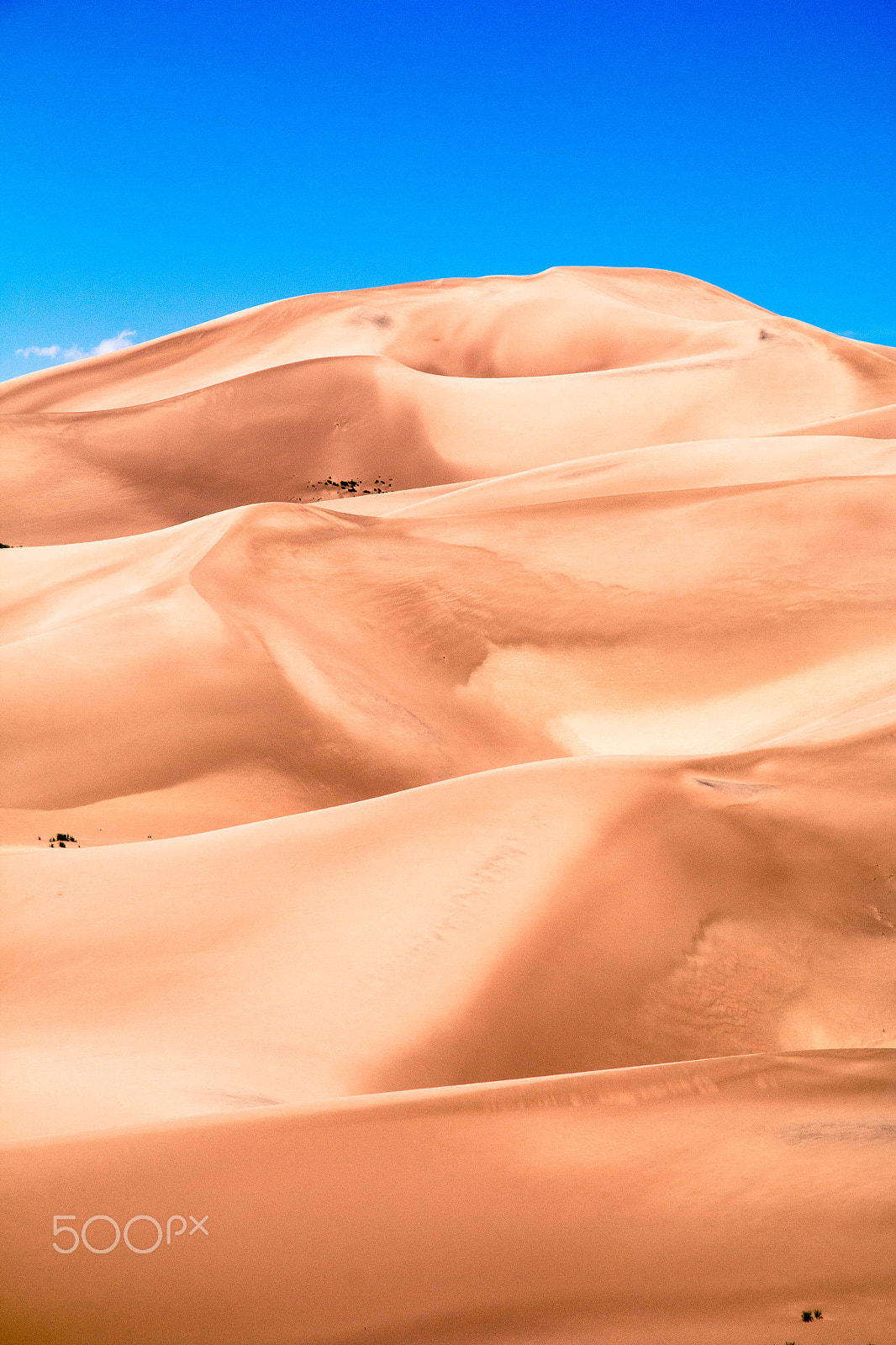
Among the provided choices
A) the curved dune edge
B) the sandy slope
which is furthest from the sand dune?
the sandy slope

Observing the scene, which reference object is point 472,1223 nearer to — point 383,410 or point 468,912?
point 468,912

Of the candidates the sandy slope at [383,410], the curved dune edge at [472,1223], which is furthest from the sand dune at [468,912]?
the sandy slope at [383,410]

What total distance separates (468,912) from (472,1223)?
3135mm

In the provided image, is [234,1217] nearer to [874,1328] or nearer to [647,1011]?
[874,1328]

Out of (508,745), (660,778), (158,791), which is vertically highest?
(508,745)

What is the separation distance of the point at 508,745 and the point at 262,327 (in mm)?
35351

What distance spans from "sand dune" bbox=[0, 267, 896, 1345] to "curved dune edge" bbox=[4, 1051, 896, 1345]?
0.02 metres

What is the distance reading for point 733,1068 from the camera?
5.49 metres

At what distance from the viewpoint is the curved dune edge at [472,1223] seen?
3.84 m

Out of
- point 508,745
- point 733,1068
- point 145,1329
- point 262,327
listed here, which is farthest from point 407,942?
point 262,327

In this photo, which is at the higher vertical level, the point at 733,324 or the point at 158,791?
the point at 733,324

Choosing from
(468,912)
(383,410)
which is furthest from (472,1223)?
(383,410)

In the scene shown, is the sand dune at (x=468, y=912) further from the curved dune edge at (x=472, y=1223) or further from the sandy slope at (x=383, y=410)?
the sandy slope at (x=383, y=410)

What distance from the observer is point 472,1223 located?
4305mm
